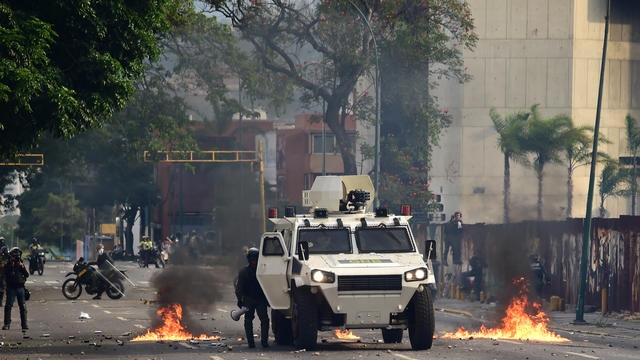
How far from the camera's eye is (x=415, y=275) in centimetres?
2170

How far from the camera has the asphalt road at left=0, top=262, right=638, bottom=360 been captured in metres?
21.6

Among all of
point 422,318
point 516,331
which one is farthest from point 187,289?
point 422,318

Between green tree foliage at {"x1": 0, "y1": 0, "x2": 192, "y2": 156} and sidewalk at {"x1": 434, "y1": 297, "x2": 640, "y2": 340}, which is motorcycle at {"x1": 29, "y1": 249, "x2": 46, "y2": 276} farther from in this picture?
green tree foliage at {"x1": 0, "y1": 0, "x2": 192, "y2": 156}

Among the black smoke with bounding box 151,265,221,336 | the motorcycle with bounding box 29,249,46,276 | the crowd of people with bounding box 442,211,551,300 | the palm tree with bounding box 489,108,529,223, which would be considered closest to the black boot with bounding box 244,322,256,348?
the black smoke with bounding box 151,265,221,336

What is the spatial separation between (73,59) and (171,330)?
6.71m

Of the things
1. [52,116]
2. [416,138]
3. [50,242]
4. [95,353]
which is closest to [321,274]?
[95,353]

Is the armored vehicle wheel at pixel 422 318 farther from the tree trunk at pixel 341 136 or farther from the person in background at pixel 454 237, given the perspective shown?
the tree trunk at pixel 341 136

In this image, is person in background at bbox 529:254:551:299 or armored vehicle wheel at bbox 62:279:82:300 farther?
armored vehicle wheel at bbox 62:279:82:300

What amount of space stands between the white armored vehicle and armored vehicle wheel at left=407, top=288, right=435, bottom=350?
17mm

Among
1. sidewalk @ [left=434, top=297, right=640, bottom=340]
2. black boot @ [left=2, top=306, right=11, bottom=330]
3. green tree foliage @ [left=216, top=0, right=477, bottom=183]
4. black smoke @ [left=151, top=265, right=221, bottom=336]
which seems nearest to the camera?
black smoke @ [left=151, top=265, right=221, bottom=336]

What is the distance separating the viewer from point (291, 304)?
2278 centimetres

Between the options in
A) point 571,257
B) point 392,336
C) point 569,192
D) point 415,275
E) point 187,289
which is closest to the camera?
point 415,275

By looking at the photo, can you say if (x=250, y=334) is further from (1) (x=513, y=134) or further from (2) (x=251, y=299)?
(1) (x=513, y=134)

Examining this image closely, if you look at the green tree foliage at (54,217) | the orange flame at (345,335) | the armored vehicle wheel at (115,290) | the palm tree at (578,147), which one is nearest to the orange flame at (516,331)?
the orange flame at (345,335)
